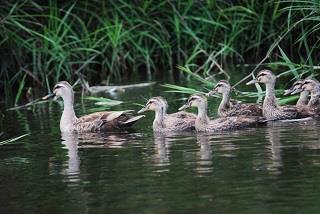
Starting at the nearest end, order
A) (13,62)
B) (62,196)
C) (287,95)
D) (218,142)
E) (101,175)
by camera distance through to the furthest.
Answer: (62,196), (101,175), (218,142), (287,95), (13,62)

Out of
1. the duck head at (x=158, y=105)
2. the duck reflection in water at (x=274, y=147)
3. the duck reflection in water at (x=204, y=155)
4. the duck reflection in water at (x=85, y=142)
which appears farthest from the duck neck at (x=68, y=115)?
the duck reflection in water at (x=274, y=147)

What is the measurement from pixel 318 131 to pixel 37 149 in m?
3.22

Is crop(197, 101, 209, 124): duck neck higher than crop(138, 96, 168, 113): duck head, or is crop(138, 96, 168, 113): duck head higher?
crop(138, 96, 168, 113): duck head

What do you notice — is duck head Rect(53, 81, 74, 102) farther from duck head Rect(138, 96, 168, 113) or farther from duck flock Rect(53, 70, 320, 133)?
Answer: duck head Rect(138, 96, 168, 113)

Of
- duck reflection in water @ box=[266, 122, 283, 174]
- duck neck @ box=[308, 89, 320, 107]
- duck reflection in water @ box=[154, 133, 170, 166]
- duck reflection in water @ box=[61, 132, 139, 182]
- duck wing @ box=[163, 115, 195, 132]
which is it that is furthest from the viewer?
duck neck @ box=[308, 89, 320, 107]

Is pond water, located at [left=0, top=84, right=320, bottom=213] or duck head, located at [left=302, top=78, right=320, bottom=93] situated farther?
duck head, located at [left=302, top=78, right=320, bottom=93]

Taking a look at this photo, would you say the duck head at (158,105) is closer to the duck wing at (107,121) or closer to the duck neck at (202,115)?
the duck wing at (107,121)

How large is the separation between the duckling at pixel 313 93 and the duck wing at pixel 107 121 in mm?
2195

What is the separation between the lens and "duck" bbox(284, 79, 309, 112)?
45.3 feet

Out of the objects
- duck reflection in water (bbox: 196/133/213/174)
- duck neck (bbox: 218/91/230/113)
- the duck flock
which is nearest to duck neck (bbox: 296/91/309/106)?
the duck flock

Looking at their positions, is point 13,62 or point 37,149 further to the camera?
point 13,62

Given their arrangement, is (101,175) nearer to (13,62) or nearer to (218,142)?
(218,142)

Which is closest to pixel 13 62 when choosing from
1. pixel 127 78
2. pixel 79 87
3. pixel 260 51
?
pixel 79 87

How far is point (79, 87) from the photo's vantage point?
20.0 metres
